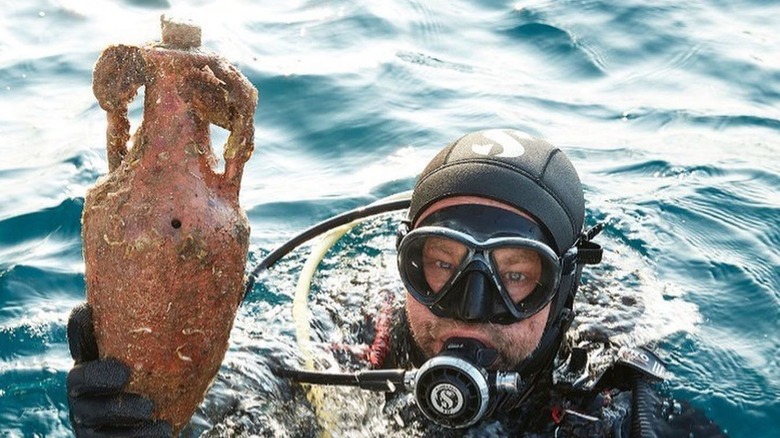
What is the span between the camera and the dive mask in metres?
3.37

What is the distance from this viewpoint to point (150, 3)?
25.7 feet

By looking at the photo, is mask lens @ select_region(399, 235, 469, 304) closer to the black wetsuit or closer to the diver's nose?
the diver's nose

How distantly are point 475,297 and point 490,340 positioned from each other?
19 cm

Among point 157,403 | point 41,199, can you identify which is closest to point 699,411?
point 157,403

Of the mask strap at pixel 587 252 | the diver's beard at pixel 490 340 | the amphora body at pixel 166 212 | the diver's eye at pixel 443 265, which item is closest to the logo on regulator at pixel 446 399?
the diver's beard at pixel 490 340

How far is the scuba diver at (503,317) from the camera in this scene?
3.29 metres

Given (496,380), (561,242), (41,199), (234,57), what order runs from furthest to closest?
(234,57) → (41,199) → (561,242) → (496,380)

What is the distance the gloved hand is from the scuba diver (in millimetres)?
871

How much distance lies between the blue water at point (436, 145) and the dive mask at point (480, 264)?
64 cm

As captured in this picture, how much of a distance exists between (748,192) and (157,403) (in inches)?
169

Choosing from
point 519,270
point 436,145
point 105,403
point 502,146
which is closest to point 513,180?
point 502,146

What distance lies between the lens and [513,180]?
11.7 ft

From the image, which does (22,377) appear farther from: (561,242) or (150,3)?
(150,3)

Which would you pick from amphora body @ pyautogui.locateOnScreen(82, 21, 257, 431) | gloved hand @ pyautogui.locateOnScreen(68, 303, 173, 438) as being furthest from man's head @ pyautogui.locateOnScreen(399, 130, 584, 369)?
gloved hand @ pyautogui.locateOnScreen(68, 303, 173, 438)
